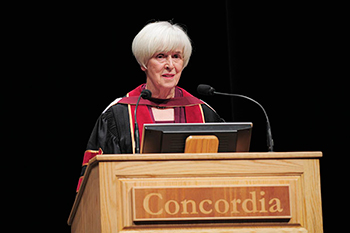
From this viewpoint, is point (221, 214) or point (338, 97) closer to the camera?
point (221, 214)

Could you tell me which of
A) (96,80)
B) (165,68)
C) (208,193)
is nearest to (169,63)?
(165,68)

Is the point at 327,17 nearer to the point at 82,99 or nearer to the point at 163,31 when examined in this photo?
the point at 163,31

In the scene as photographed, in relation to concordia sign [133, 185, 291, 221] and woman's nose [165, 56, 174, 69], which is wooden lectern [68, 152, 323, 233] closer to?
concordia sign [133, 185, 291, 221]

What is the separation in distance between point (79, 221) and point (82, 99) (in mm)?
1402

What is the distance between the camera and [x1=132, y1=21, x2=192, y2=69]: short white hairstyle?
3.51 m

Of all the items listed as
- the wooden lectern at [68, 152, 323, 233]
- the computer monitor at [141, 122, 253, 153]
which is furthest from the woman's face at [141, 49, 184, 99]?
the wooden lectern at [68, 152, 323, 233]

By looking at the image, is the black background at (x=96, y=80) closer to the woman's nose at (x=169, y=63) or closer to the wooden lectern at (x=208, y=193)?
the woman's nose at (x=169, y=63)

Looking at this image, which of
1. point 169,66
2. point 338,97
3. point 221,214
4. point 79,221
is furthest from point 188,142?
point 338,97

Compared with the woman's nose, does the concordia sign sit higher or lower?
lower

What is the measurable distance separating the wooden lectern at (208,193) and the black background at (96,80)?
4.61ft

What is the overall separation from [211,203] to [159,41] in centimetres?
155

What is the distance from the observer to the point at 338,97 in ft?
11.7

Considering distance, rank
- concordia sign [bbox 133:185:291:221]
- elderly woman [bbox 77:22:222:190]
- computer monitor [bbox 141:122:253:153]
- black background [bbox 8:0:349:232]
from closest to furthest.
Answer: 1. concordia sign [bbox 133:185:291:221]
2. computer monitor [bbox 141:122:253:153]
3. elderly woman [bbox 77:22:222:190]
4. black background [bbox 8:0:349:232]

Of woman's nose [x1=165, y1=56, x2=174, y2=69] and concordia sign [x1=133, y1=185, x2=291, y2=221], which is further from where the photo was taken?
woman's nose [x1=165, y1=56, x2=174, y2=69]
